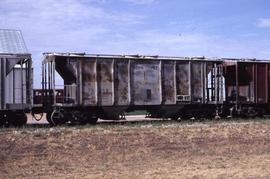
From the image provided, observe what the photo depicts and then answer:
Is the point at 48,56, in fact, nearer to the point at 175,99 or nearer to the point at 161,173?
the point at 175,99

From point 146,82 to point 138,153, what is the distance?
372 inches

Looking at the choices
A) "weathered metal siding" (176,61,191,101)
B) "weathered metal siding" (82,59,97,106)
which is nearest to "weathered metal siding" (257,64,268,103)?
"weathered metal siding" (176,61,191,101)

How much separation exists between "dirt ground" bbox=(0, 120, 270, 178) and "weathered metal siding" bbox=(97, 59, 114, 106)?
5120 millimetres

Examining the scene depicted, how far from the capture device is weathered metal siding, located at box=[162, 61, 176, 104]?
85.7 feet

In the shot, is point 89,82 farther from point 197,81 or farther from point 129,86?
point 197,81

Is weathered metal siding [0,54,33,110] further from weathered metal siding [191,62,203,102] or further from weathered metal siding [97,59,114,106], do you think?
weathered metal siding [191,62,203,102]

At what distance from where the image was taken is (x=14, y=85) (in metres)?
22.2

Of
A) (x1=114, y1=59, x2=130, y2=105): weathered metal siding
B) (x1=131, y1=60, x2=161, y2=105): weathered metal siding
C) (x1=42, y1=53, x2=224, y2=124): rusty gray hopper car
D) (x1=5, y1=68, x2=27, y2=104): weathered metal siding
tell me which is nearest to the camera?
(x1=5, y1=68, x2=27, y2=104): weathered metal siding

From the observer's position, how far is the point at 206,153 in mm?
17375

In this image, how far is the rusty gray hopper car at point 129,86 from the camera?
23.8 metres

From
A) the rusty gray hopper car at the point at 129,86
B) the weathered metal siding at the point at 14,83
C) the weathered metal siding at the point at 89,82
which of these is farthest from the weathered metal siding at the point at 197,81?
the weathered metal siding at the point at 14,83

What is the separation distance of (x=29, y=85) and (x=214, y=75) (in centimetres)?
1050

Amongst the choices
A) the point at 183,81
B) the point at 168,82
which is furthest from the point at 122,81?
the point at 183,81

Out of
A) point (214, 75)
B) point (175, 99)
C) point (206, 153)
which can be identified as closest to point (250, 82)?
point (214, 75)
